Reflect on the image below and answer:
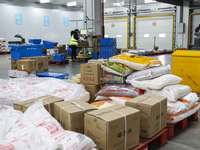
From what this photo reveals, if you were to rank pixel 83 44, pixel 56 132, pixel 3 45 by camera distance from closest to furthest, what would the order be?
1. pixel 56 132
2. pixel 83 44
3. pixel 3 45

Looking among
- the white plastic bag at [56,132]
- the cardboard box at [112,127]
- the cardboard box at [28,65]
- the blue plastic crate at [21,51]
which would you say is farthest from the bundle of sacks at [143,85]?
the blue plastic crate at [21,51]

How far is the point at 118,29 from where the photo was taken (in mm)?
20547

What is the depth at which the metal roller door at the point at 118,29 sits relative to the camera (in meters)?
20.0

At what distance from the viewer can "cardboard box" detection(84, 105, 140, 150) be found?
2006 mm

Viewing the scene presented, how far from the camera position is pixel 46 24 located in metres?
19.4

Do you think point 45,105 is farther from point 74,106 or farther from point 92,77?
point 92,77

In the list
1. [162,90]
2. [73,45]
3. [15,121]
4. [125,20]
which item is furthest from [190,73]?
[125,20]

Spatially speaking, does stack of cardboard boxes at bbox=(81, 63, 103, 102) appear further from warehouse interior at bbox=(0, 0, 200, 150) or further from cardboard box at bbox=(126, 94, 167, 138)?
cardboard box at bbox=(126, 94, 167, 138)

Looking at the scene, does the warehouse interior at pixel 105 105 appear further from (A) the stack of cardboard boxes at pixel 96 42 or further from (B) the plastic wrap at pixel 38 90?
(A) the stack of cardboard boxes at pixel 96 42

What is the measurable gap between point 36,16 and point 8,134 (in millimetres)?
18171

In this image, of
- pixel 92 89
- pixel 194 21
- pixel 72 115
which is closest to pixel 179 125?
pixel 92 89

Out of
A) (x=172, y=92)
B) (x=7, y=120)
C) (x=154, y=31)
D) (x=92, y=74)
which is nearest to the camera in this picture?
(x=7, y=120)

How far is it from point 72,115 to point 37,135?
48cm

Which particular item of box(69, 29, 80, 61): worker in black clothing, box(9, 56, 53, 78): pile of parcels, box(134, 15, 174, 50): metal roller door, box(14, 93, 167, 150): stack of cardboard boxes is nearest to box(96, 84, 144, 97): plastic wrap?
box(14, 93, 167, 150): stack of cardboard boxes
